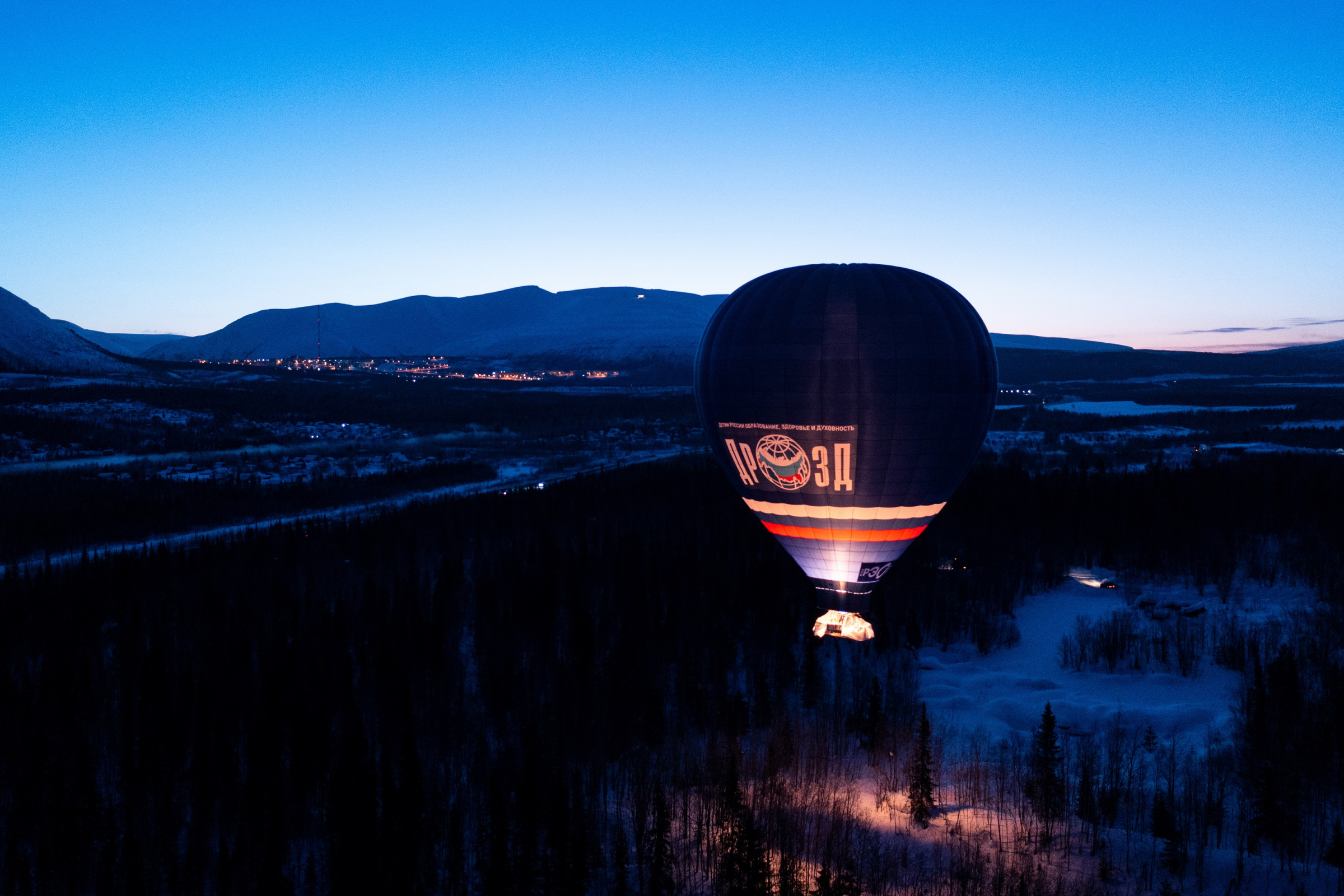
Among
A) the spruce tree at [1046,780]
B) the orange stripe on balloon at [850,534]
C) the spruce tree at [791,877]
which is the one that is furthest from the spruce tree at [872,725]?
the spruce tree at [791,877]

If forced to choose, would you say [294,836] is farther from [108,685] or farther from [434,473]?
[434,473]

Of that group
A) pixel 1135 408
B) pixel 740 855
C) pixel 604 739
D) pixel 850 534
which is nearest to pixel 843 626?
pixel 850 534

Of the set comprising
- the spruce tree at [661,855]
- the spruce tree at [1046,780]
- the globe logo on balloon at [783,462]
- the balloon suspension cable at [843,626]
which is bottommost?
the spruce tree at [661,855]

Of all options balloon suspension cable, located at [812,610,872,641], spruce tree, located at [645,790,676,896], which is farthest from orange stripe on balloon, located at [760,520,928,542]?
spruce tree, located at [645,790,676,896]

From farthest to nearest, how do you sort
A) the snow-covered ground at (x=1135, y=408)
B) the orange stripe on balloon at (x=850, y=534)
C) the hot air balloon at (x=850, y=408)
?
the snow-covered ground at (x=1135, y=408) < the orange stripe on balloon at (x=850, y=534) < the hot air balloon at (x=850, y=408)

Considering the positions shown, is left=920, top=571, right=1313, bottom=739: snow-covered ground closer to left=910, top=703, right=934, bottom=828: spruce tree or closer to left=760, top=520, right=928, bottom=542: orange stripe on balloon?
left=910, top=703, right=934, bottom=828: spruce tree

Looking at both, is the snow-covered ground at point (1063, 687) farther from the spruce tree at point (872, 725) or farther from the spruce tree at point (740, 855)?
the spruce tree at point (740, 855)
